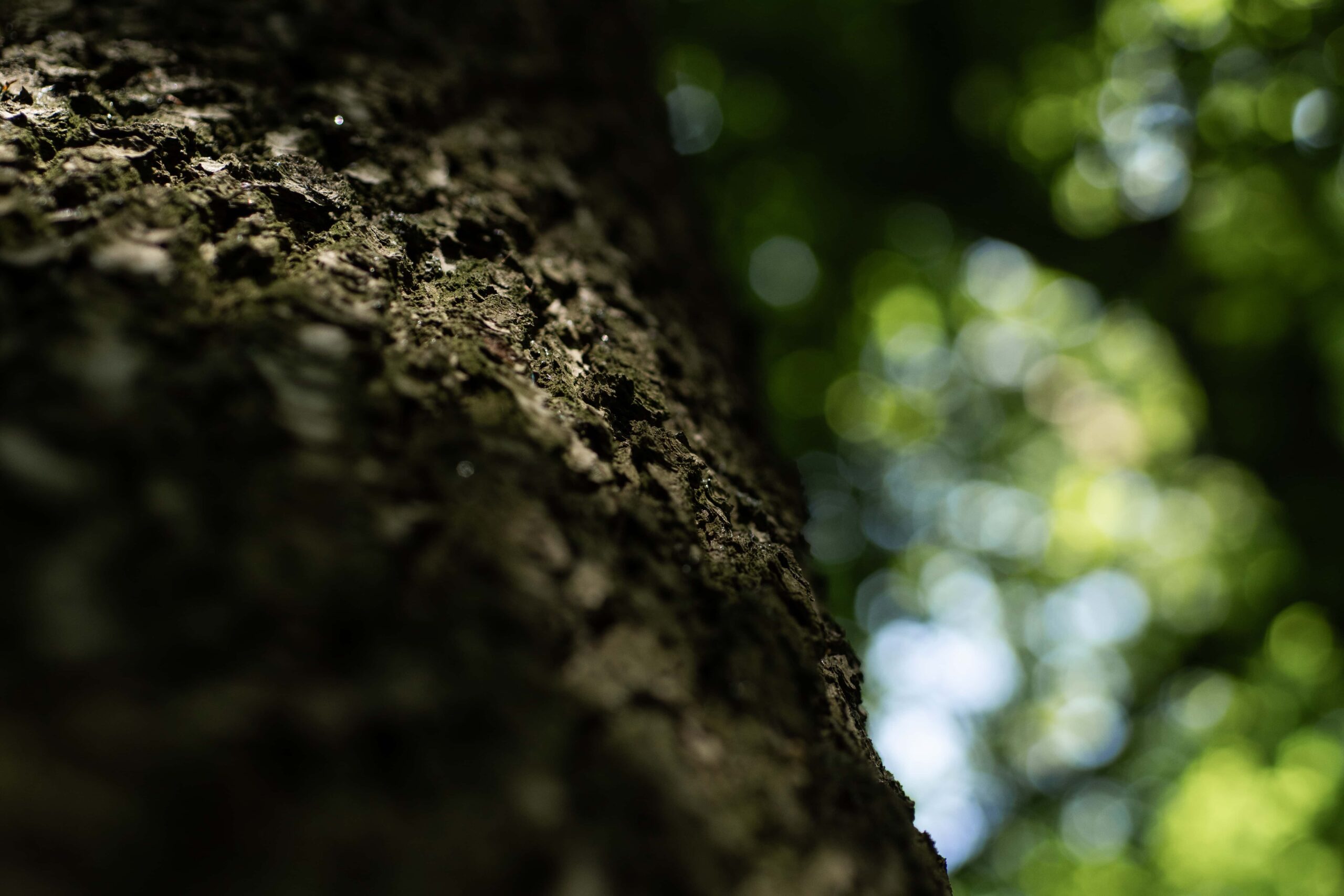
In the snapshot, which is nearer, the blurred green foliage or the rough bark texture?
the rough bark texture

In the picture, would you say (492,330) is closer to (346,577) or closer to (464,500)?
(464,500)

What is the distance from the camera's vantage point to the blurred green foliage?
13.3 feet

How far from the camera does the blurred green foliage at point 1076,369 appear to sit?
4051mm

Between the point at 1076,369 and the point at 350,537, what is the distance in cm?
624

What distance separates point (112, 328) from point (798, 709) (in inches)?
32.1

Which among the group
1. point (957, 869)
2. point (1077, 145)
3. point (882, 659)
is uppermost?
point (1077, 145)

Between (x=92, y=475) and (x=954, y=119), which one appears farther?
(x=954, y=119)

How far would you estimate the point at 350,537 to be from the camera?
66 centimetres

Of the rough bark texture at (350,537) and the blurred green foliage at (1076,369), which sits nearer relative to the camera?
the rough bark texture at (350,537)

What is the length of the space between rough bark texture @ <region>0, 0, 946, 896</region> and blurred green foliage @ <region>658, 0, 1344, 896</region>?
236cm

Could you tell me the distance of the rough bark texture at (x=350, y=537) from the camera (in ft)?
1.65

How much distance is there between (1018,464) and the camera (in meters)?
5.81

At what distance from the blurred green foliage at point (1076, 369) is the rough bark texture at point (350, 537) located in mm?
2357

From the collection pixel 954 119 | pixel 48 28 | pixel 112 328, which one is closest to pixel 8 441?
pixel 112 328
